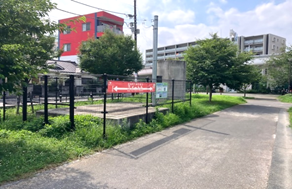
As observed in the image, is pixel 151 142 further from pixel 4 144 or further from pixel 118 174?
pixel 4 144

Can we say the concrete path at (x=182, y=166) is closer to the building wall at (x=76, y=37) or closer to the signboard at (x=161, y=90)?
the signboard at (x=161, y=90)

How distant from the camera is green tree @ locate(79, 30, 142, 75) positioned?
17953mm

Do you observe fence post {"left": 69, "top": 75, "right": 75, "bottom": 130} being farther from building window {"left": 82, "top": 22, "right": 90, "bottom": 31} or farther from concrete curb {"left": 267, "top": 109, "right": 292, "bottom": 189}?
building window {"left": 82, "top": 22, "right": 90, "bottom": 31}

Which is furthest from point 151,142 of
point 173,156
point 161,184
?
point 161,184

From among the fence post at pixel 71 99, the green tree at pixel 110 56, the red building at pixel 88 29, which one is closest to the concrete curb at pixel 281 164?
the fence post at pixel 71 99

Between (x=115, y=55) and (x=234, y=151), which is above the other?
(x=115, y=55)

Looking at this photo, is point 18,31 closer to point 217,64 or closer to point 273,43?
point 217,64

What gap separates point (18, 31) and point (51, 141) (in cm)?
267

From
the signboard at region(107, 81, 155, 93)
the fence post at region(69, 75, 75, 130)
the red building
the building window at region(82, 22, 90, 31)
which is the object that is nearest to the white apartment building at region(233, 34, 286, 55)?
the red building

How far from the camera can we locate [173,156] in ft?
17.1

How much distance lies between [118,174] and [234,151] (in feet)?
10.3

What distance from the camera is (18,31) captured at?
5.05 metres

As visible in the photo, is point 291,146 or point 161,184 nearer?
point 161,184

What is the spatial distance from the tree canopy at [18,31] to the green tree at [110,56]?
12.5 metres
